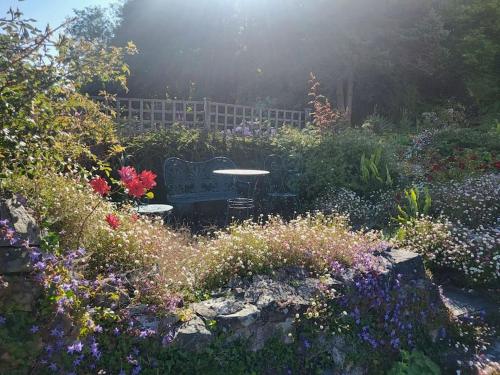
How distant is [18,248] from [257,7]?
56.4 feet

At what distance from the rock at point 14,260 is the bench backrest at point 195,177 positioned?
4.19m

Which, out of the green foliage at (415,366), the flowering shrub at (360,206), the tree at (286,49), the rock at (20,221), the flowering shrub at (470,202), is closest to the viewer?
the rock at (20,221)

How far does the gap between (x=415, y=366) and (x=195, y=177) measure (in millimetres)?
4531

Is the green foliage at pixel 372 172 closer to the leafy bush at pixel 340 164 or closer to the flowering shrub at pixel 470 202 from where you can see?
the leafy bush at pixel 340 164

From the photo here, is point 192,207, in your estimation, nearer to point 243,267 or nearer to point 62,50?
point 243,267

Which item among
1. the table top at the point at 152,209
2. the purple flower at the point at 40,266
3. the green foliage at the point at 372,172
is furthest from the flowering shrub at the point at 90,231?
the green foliage at the point at 372,172

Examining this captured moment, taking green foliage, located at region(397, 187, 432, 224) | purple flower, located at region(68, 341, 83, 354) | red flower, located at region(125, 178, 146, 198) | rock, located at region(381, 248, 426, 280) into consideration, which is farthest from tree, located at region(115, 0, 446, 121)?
purple flower, located at region(68, 341, 83, 354)

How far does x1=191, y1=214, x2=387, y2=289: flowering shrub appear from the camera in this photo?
303 centimetres

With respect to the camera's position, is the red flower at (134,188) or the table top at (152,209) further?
the table top at (152,209)

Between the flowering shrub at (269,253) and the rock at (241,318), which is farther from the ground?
the flowering shrub at (269,253)

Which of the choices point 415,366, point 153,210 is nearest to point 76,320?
point 415,366

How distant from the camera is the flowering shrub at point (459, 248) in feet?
13.8

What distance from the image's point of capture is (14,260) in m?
2.15

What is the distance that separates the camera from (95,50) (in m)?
2.94
